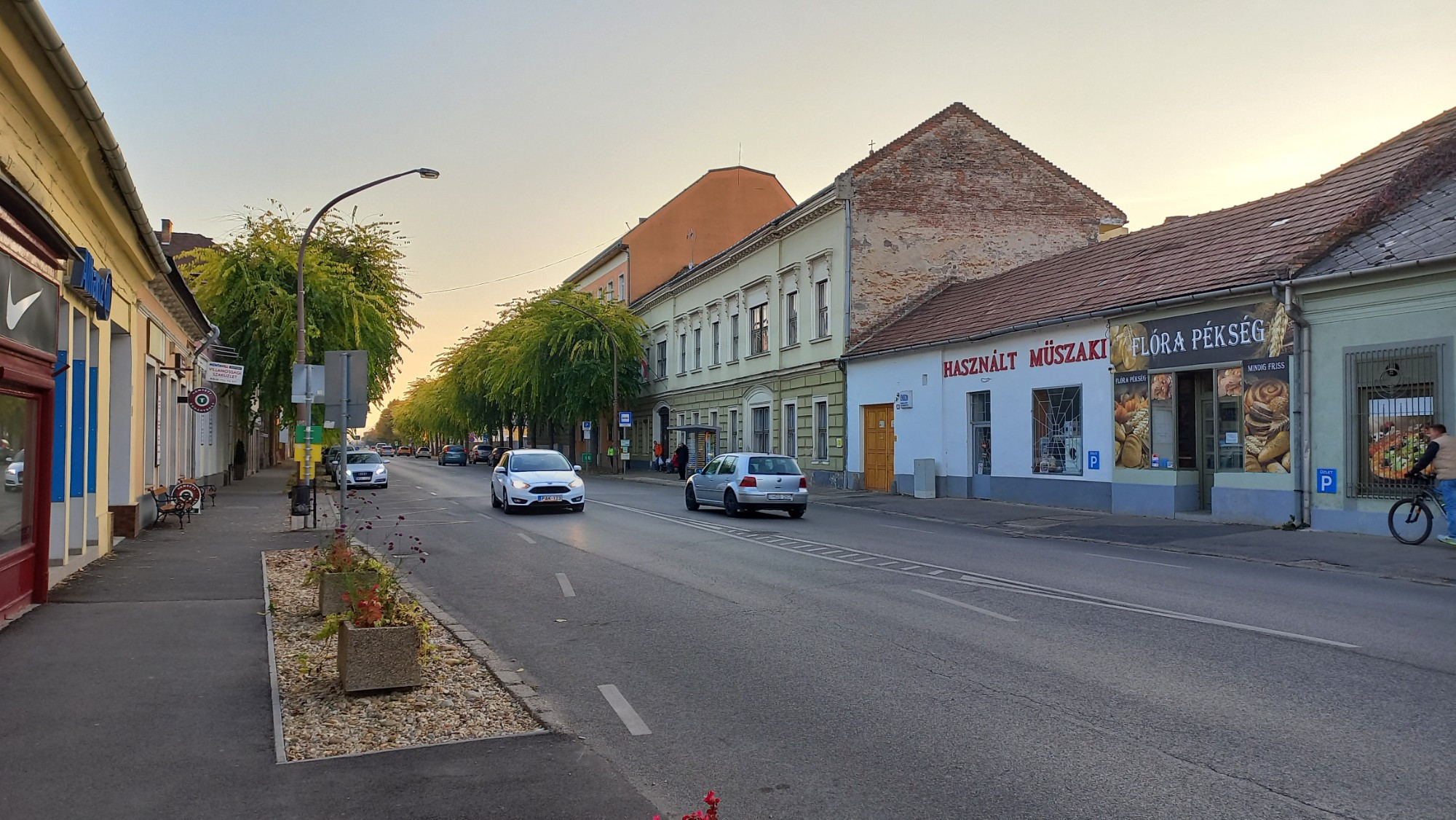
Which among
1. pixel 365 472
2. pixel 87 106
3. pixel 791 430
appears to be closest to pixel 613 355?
pixel 791 430

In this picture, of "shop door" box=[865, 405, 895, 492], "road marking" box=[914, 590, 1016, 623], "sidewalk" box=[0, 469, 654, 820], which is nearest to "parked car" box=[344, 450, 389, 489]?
"shop door" box=[865, 405, 895, 492]

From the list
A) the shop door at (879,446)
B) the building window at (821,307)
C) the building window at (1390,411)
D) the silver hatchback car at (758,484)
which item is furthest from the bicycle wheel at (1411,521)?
the building window at (821,307)

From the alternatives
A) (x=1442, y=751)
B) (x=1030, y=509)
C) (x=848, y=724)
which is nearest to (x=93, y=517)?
(x=848, y=724)

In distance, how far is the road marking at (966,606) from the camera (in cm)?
972

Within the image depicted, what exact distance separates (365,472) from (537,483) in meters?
14.2

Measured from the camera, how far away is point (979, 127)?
34.7 meters

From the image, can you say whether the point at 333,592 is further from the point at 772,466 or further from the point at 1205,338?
the point at 1205,338

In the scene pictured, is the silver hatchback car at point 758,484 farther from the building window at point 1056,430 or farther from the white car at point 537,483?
the building window at point 1056,430

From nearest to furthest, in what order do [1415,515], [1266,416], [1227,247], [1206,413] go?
[1415,515] < [1266,416] < [1206,413] < [1227,247]

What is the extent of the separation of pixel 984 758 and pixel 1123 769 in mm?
653

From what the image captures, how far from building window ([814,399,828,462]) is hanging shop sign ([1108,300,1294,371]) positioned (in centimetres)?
1375

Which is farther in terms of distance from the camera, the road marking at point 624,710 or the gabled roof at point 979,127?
the gabled roof at point 979,127

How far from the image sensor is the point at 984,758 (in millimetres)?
5453

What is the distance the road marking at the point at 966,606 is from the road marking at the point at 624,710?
4.01 metres
